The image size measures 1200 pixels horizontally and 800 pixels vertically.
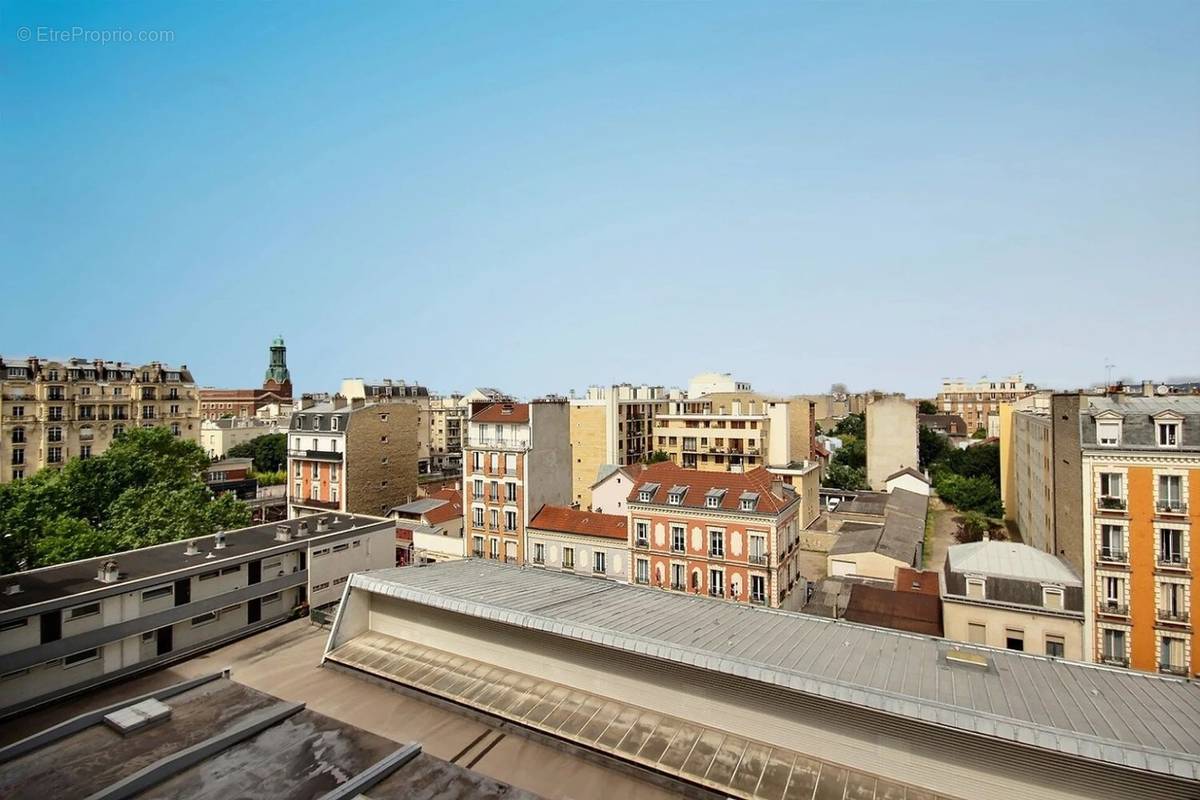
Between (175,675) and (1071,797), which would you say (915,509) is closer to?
(1071,797)

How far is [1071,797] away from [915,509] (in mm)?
49863

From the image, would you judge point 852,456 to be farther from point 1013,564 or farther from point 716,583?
point 716,583

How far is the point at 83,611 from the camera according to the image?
25.0 meters

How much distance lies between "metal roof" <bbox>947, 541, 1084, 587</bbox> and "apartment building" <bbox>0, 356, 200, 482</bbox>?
81506mm

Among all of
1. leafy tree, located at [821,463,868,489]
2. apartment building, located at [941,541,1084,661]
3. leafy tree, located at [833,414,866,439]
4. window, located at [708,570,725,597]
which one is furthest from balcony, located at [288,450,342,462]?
leafy tree, located at [833,414,866,439]

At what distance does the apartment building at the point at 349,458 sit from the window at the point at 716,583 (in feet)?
118

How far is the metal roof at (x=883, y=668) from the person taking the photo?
40.7 ft

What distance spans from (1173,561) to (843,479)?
161 feet

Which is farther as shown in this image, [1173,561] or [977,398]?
[977,398]

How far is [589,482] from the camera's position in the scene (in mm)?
65812

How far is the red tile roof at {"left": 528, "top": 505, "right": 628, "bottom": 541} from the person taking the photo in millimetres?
41050

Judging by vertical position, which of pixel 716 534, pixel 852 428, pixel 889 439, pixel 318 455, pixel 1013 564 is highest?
pixel 318 455

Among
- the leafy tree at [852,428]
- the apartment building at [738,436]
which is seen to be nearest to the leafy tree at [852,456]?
the apartment building at [738,436]

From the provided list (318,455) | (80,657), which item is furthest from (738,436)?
(80,657)
